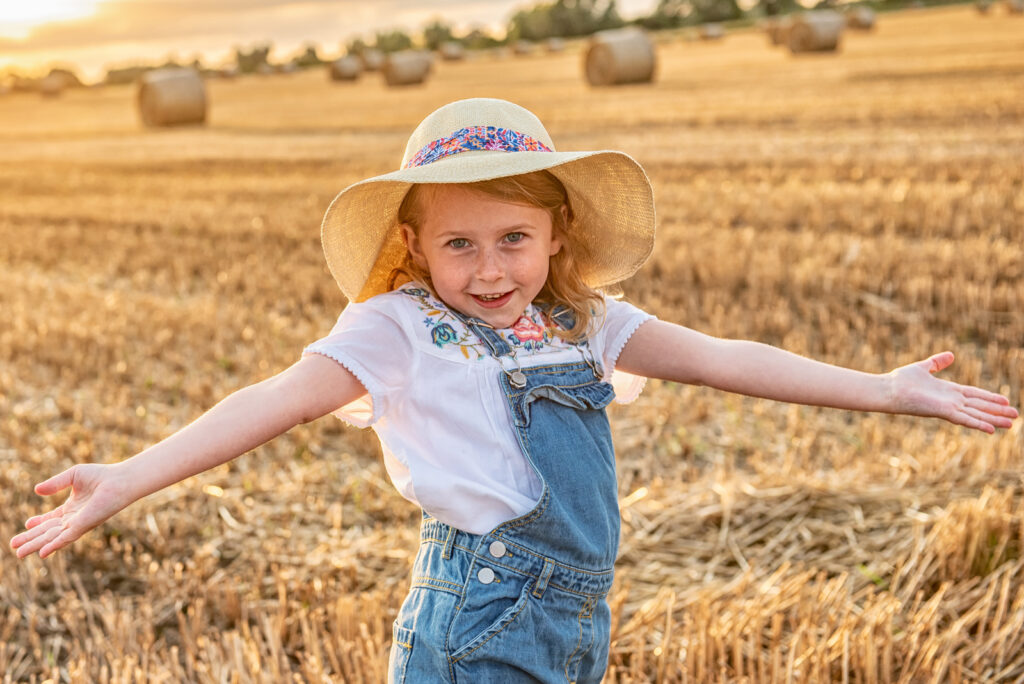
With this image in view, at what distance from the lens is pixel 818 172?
9164mm

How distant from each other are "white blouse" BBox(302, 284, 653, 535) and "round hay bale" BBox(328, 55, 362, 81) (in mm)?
28736

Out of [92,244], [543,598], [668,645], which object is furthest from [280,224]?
[543,598]

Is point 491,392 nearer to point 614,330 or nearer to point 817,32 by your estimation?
point 614,330

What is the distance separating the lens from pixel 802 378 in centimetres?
210

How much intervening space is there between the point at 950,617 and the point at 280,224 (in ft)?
22.1

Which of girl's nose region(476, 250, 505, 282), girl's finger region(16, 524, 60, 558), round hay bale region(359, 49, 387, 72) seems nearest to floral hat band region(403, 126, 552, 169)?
girl's nose region(476, 250, 505, 282)

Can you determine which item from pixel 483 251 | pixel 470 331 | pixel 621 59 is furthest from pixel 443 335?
pixel 621 59

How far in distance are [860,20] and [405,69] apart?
11.9 m

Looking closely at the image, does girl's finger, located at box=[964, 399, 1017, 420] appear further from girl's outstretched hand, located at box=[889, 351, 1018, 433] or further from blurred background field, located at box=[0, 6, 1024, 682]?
blurred background field, located at box=[0, 6, 1024, 682]

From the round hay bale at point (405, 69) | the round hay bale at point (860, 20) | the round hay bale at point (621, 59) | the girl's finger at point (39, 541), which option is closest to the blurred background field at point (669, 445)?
the girl's finger at point (39, 541)

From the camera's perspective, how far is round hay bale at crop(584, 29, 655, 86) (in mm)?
20234

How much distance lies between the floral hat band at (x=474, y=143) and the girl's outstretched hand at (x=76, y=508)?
30.7 inches

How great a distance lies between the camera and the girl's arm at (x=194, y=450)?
168 centimetres

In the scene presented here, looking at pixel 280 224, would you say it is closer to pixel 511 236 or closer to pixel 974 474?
pixel 974 474
